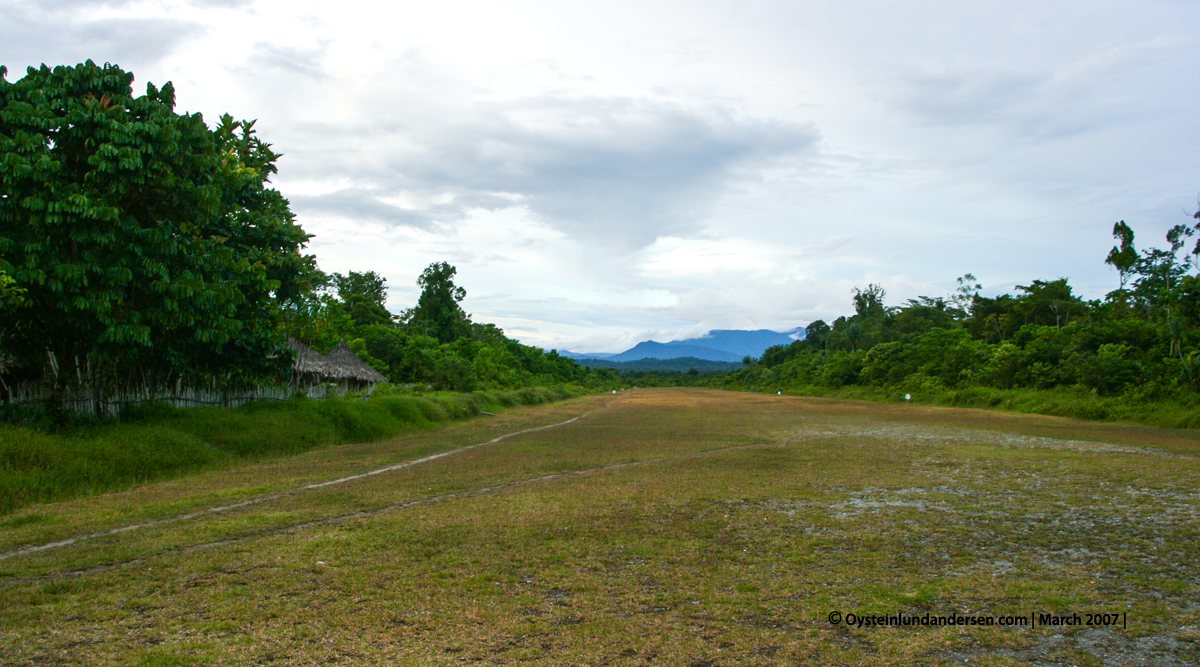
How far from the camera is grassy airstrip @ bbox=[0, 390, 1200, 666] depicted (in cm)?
371

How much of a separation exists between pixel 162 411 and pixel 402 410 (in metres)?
9.44

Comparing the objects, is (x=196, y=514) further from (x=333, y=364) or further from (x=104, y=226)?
(x=333, y=364)

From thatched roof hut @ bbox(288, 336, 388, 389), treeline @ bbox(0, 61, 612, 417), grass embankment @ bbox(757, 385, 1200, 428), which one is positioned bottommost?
grass embankment @ bbox(757, 385, 1200, 428)

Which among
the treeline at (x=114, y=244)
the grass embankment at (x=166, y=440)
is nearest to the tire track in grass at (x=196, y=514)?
the grass embankment at (x=166, y=440)

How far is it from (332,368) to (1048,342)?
33.1 metres

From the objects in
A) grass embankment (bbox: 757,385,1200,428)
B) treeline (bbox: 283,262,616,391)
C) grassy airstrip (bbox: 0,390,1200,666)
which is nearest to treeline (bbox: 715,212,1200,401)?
grass embankment (bbox: 757,385,1200,428)

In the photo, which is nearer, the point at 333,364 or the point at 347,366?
the point at 333,364

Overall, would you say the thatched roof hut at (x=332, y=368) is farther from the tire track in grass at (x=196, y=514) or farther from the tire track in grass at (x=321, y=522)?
the tire track in grass at (x=321, y=522)

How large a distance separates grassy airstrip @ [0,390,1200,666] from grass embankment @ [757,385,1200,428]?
14.2 meters

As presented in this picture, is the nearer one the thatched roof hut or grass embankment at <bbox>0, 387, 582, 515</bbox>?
grass embankment at <bbox>0, 387, 582, 515</bbox>

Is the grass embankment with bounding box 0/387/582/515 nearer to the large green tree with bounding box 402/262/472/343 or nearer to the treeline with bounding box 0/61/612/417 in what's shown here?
the treeline with bounding box 0/61/612/417

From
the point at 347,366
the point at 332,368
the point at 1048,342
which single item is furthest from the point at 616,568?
the point at 1048,342

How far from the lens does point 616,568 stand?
5.23 m

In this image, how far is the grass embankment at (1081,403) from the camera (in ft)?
72.2
